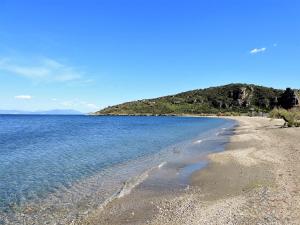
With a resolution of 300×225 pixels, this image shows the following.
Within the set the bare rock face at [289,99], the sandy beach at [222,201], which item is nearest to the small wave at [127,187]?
the sandy beach at [222,201]

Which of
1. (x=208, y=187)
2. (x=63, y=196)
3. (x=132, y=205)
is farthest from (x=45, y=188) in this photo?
(x=208, y=187)

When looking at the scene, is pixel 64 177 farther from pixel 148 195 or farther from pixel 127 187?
pixel 148 195

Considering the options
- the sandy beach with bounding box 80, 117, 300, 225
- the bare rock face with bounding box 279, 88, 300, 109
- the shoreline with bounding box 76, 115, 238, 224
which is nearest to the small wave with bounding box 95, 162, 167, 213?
the shoreline with bounding box 76, 115, 238, 224

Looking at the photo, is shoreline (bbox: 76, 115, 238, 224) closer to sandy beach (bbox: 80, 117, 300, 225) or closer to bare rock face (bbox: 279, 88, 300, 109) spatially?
sandy beach (bbox: 80, 117, 300, 225)

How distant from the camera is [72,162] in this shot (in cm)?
2417

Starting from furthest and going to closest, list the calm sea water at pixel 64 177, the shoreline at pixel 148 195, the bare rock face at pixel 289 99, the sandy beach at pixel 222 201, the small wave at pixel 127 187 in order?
the bare rock face at pixel 289 99, the small wave at pixel 127 187, the calm sea water at pixel 64 177, the shoreline at pixel 148 195, the sandy beach at pixel 222 201

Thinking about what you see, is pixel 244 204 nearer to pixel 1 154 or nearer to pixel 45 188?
pixel 45 188

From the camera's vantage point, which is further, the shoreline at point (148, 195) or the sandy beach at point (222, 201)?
the shoreline at point (148, 195)

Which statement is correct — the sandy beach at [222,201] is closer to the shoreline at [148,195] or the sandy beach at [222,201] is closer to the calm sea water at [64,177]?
the shoreline at [148,195]

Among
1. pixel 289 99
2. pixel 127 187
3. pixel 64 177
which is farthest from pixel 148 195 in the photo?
pixel 289 99

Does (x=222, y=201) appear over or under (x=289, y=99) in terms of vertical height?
under

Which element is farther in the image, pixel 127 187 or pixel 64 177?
pixel 64 177

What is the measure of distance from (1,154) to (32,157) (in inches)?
152

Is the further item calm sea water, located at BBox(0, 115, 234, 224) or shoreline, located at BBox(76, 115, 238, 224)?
calm sea water, located at BBox(0, 115, 234, 224)
